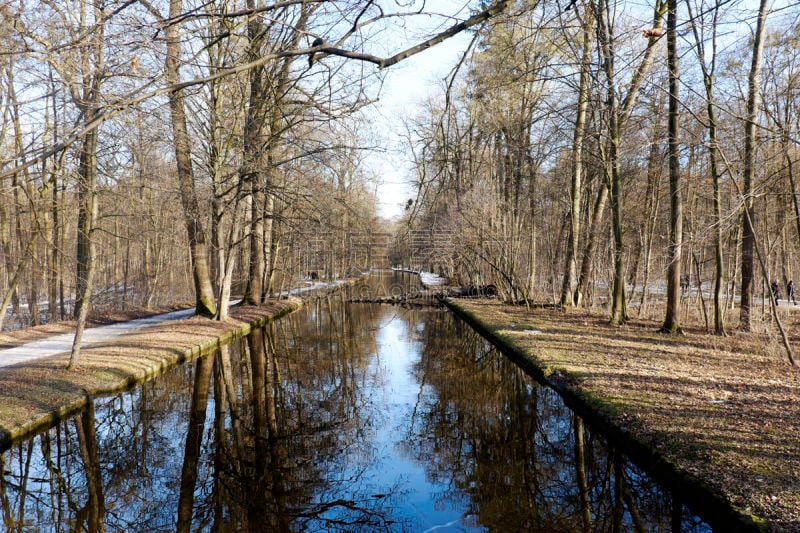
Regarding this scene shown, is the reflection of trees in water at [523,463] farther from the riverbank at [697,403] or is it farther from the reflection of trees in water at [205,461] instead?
the reflection of trees in water at [205,461]

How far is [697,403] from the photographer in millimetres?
6594

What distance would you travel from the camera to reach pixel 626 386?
25.0 ft

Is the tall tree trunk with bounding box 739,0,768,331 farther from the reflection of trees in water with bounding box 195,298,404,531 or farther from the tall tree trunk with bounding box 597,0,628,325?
the reflection of trees in water with bounding box 195,298,404,531

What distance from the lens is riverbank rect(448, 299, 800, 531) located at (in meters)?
4.42

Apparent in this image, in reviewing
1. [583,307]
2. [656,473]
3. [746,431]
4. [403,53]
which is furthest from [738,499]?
[583,307]

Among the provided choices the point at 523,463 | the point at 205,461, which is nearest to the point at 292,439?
the point at 205,461

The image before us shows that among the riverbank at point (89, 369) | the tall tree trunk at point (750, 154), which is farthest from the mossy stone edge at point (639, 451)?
the riverbank at point (89, 369)

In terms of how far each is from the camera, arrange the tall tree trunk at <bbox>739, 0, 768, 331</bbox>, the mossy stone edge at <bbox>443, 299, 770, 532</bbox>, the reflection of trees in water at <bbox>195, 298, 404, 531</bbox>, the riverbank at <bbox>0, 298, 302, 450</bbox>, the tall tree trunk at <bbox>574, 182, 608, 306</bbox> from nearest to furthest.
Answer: the mossy stone edge at <bbox>443, 299, 770, 532</bbox> → the reflection of trees in water at <bbox>195, 298, 404, 531</bbox> → the riverbank at <bbox>0, 298, 302, 450</bbox> → the tall tree trunk at <bbox>739, 0, 768, 331</bbox> → the tall tree trunk at <bbox>574, 182, 608, 306</bbox>

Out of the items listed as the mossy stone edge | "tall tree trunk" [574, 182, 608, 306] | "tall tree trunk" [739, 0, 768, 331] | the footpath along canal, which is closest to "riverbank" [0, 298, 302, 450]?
the footpath along canal

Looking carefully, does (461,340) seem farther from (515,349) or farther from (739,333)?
(739,333)

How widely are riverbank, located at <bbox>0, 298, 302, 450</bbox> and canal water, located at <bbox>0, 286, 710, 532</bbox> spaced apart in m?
0.25

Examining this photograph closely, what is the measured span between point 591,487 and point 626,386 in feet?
9.03

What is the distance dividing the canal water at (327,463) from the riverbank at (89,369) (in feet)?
0.81

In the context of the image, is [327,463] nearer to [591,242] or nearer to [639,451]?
[639,451]
